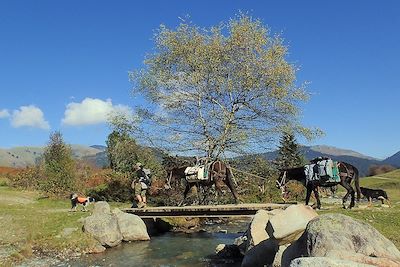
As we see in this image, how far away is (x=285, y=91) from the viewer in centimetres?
3022

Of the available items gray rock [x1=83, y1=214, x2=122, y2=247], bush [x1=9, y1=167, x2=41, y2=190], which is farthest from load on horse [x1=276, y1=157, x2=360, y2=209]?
bush [x1=9, y1=167, x2=41, y2=190]

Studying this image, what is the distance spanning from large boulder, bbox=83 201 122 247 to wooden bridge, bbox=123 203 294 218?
3.14 metres

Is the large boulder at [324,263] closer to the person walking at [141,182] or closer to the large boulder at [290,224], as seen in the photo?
the large boulder at [290,224]

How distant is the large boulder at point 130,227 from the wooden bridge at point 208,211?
172 cm

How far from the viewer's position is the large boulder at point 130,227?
72.0ft

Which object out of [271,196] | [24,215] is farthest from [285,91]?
[24,215]

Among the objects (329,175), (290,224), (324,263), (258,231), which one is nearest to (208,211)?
(329,175)

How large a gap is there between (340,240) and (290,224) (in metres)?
2.52

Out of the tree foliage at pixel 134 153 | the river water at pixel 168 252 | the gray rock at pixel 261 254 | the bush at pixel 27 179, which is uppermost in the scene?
the tree foliage at pixel 134 153

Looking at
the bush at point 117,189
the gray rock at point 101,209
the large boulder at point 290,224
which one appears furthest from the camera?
the bush at point 117,189

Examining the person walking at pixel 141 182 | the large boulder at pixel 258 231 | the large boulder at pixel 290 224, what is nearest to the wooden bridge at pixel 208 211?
the person walking at pixel 141 182

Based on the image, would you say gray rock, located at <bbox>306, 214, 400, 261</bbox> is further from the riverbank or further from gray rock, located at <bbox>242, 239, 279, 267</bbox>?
the riverbank

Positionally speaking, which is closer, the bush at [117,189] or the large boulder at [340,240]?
the large boulder at [340,240]

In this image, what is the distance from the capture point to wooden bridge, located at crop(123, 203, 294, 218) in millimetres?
21500
